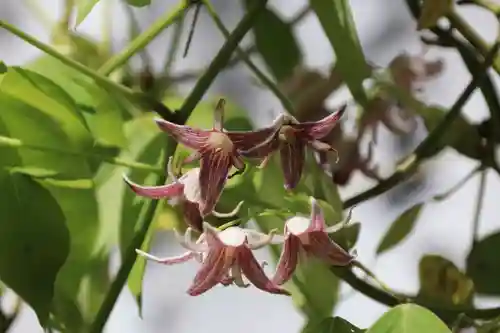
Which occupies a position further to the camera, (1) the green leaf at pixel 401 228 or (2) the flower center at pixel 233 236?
(1) the green leaf at pixel 401 228

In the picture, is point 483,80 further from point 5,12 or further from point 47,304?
point 5,12

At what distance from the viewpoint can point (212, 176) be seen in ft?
0.95

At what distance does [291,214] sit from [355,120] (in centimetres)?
21

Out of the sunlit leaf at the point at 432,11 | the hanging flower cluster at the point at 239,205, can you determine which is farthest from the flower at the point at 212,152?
the sunlit leaf at the point at 432,11

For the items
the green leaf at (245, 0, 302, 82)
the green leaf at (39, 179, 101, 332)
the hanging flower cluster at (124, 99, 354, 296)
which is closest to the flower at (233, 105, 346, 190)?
the hanging flower cluster at (124, 99, 354, 296)

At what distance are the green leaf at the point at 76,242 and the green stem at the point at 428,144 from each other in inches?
5.9

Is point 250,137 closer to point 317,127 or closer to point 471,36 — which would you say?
point 317,127

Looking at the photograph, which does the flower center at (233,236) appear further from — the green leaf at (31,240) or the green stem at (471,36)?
the green stem at (471,36)

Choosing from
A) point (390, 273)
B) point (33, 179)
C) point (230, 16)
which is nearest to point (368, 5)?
point (230, 16)

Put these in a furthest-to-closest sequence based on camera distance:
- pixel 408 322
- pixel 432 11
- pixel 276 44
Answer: pixel 276 44, pixel 432 11, pixel 408 322

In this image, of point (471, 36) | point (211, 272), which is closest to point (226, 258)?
point (211, 272)

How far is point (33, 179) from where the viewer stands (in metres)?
0.33

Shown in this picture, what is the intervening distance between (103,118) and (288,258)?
118mm

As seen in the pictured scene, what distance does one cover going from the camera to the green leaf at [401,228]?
1.57 feet
